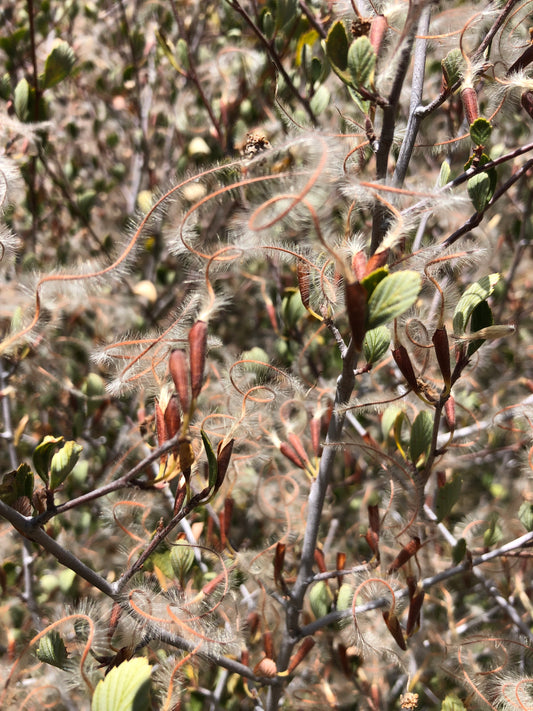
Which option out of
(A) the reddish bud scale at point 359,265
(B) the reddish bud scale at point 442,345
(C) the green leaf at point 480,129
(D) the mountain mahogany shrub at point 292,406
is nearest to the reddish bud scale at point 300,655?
(D) the mountain mahogany shrub at point 292,406

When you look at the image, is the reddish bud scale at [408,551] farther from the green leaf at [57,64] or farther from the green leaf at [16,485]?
the green leaf at [57,64]

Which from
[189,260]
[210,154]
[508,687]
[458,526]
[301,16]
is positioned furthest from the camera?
[210,154]

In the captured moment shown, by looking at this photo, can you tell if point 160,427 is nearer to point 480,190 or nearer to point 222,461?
point 222,461

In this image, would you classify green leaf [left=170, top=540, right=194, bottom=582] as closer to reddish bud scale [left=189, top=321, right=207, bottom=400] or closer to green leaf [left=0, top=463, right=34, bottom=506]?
green leaf [left=0, top=463, right=34, bottom=506]

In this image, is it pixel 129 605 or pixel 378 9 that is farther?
pixel 378 9

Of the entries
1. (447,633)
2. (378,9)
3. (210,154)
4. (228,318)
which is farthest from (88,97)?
(447,633)

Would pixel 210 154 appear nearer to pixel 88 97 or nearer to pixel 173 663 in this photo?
pixel 88 97
